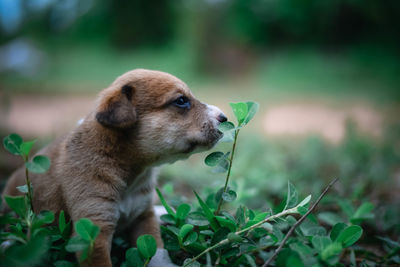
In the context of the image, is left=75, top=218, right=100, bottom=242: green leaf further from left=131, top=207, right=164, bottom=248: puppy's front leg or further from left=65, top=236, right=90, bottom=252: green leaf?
left=131, top=207, right=164, bottom=248: puppy's front leg

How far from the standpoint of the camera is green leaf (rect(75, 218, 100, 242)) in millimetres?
1594

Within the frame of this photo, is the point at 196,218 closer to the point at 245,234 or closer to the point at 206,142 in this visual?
the point at 245,234

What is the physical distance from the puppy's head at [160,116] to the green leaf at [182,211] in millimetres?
360

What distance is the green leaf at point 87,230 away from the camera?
5.23ft

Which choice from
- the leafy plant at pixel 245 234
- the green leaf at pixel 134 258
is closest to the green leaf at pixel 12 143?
the green leaf at pixel 134 258

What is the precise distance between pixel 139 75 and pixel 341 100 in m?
7.77

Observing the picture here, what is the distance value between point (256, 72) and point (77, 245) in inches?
474

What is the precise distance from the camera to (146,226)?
86.4 inches

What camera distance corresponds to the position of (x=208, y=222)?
6.33ft

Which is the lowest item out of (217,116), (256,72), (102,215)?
(256,72)

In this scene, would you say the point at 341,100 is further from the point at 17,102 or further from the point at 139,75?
the point at 17,102

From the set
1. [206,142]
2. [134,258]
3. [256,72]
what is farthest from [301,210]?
[256,72]

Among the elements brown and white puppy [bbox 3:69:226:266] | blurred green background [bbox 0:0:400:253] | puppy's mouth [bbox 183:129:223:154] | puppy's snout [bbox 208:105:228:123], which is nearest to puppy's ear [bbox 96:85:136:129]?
brown and white puppy [bbox 3:69:226:266]

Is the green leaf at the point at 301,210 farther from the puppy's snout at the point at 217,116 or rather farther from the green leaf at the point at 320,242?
the puppy's snout at the point at 217,116
